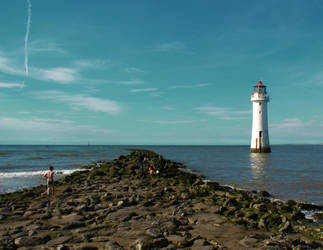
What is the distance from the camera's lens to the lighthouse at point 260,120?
46.7 meters

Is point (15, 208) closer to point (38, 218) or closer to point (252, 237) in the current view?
point (38, 218)

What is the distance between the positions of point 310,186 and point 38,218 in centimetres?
1471

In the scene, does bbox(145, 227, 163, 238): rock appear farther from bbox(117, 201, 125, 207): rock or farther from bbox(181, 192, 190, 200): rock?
bbox(181, 192, 190, 200): rock

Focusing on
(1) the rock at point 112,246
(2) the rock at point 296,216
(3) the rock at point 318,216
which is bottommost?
(3) the rock at point 318,216

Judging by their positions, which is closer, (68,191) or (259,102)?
(68,191)

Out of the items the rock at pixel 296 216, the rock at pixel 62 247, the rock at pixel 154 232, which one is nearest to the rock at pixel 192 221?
the rock at pixel 154 232

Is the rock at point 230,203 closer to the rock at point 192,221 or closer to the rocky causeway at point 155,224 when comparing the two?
the rocky causeway at point 155,224

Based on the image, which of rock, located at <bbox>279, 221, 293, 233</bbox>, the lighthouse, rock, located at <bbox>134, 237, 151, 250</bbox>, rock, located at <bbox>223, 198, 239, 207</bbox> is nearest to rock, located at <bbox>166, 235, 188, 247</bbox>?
rock, located at <bbox>134, 237, 151, 250</bbox>

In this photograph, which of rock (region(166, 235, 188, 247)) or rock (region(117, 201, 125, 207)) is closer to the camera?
rock (region(166, 235, 188, 247))

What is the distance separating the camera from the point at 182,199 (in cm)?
1128

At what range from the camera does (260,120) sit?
153 feet

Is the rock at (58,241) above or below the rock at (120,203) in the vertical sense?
below

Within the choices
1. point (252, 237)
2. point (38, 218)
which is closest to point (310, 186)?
point (252, 237)

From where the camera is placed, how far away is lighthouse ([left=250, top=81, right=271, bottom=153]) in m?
46.7
